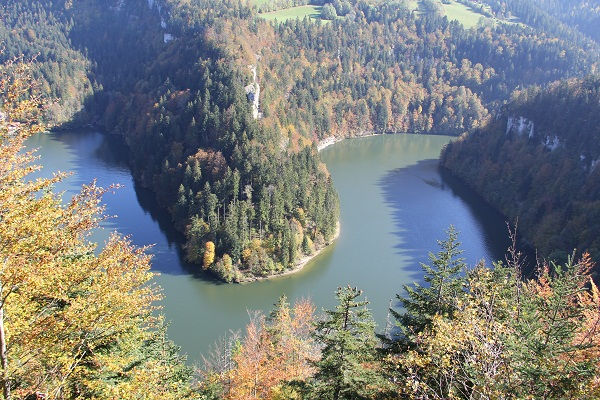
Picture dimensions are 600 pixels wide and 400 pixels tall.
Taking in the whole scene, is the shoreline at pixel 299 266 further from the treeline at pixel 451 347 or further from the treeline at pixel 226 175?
the treeline at pixel 451 347

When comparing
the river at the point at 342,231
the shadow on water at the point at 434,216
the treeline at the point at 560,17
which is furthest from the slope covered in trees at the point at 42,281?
the treeline at the point at 560,17

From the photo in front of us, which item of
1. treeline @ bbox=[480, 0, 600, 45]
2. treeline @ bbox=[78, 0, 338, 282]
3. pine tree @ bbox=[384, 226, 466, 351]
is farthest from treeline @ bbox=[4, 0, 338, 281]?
treeline @ bbox=[480, 0, 600, 45]

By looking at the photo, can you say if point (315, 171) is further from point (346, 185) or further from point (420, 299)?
point (420, 299)

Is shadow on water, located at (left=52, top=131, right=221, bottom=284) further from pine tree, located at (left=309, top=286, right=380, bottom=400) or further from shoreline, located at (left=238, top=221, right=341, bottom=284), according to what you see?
pine tree, located at (left=309, top=286, right=380, bottom=400)

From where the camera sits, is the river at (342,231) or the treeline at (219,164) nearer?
the river at (342,231)

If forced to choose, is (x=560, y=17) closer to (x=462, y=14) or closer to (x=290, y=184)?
(x=462, y=14)

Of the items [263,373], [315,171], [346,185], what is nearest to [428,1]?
[346,185]
